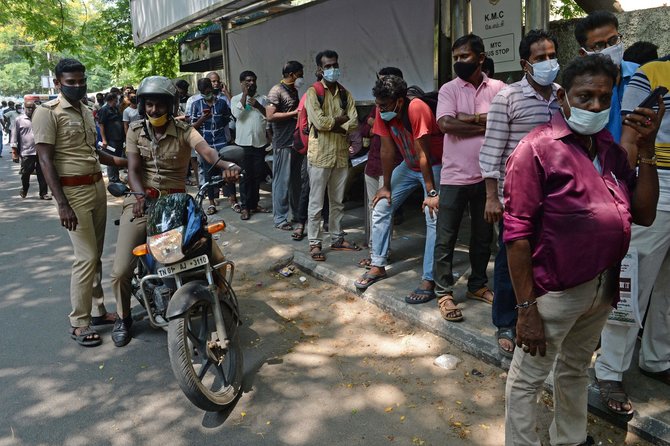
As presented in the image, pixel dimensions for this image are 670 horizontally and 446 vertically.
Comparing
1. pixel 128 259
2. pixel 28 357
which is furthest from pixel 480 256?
pixel 28 357

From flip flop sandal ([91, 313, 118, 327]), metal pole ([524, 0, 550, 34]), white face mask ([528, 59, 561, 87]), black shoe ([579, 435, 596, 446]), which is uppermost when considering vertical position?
metal pole ([524, 0, 550, 34])

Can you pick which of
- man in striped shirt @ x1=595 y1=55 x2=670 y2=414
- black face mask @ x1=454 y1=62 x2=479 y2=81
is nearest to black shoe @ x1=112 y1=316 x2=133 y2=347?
black face mask @ x1=454 y1=62 x2=479 y2=81

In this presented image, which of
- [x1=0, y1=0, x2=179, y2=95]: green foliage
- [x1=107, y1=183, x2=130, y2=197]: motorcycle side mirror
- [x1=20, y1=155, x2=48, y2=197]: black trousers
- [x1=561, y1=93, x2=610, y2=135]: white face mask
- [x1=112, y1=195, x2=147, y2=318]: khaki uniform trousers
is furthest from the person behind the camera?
[x1=0, y1=0, x2=179, y2=95]: green foliage

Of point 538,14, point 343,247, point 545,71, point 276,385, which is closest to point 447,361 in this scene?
point 276,385

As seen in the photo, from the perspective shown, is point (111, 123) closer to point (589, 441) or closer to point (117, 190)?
point (117, 190)

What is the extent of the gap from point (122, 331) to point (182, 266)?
1210 millimetres

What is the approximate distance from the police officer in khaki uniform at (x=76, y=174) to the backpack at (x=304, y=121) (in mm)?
2118

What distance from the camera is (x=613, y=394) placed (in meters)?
2.93

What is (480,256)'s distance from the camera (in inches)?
167

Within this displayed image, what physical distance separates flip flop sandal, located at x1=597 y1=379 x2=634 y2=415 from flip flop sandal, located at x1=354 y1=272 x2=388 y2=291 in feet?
7.17

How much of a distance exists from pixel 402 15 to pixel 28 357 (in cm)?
530

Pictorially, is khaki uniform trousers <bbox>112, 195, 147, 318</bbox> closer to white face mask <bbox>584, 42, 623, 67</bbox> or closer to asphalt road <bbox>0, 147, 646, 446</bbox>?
asphalt road <bbox>0, 147, 646, 446</bbox>

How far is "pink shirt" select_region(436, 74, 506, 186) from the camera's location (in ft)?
12.9

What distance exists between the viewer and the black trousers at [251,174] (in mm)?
7664
